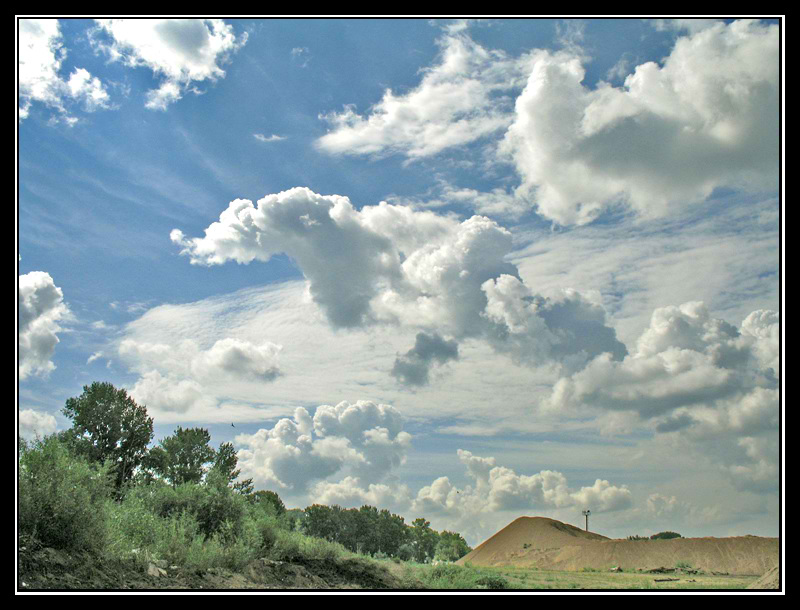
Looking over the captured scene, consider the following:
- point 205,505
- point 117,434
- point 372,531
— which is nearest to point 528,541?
point 372,531

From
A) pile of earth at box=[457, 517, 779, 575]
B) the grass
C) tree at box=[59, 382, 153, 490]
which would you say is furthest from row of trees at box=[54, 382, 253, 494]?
pile of earth at box=[457, 517, 779, 575]

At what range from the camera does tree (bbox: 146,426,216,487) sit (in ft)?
168

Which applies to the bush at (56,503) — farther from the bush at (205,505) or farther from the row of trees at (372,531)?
the row of trees at (372,531)

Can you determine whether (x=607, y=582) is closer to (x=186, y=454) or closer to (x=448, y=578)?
(x=448, y=578)

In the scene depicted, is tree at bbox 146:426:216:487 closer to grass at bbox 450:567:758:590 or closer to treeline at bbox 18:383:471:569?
treeline at bbox 18:383:471:569

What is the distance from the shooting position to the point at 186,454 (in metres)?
53.9

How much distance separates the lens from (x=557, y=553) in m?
71.6

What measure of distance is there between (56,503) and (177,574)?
409cm

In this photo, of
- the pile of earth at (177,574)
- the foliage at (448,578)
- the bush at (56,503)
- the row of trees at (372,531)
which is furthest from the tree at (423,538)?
the bush at (56,503)

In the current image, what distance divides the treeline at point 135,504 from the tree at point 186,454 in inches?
4.8

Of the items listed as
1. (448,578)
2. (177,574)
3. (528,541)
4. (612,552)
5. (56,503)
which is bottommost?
(528,541)
